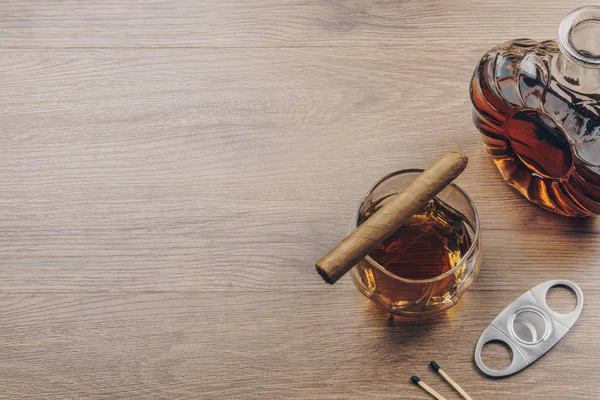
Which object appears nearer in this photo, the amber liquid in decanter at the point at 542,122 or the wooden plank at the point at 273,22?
the amber liquid in decanter at the point at 542,122

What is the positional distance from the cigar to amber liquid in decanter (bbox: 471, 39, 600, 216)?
122 mm

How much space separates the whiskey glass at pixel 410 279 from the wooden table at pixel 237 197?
6 centimetres

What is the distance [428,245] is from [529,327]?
16 centimetres

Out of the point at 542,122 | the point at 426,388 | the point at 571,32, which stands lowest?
the point at 426,388

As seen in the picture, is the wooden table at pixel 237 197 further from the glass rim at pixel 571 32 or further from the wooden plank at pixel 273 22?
the glass rim at pixel 571 32

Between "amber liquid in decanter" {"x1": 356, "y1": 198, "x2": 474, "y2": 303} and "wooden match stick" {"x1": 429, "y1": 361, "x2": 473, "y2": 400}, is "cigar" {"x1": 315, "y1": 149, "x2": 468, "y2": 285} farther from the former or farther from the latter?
"wooden match stick" {"x1": 429, "y1": 361, "x2": 473, "y2": 400}

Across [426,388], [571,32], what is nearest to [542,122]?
[571,32]

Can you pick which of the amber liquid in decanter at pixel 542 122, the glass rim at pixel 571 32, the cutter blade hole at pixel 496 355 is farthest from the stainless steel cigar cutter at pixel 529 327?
the glass rim at pixel 571 32

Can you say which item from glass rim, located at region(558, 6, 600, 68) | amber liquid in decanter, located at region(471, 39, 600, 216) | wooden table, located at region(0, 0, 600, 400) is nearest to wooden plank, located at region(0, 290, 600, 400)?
wooden table, located at region(0, 0, 600, 400)

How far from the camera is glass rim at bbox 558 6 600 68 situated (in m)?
0.77

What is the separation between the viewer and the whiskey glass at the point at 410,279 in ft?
2.65

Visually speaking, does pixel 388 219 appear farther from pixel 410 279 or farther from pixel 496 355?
pixel 496 355

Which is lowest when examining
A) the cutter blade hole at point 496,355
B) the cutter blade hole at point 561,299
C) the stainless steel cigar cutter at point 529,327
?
the cutter blade hole at point 496,355

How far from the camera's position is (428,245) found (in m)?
0.91
